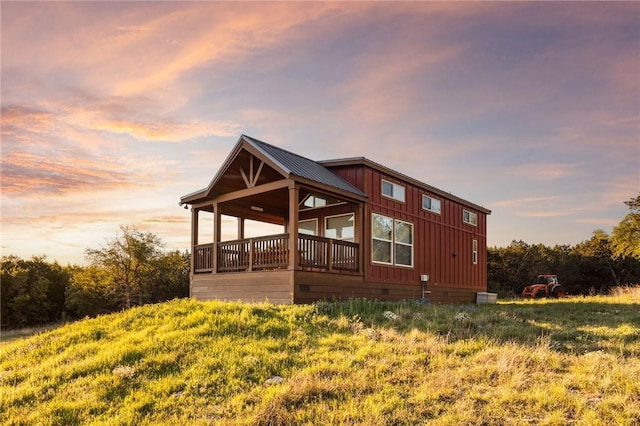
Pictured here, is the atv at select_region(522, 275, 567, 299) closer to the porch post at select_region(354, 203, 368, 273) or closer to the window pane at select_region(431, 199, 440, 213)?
the window pane at select_region(431, 199, 440, 213)

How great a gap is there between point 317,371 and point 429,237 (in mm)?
12232

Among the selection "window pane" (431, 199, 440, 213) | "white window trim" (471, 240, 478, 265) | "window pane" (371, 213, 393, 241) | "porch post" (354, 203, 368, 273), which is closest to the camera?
"porch post" (354, 203, 368, 273)

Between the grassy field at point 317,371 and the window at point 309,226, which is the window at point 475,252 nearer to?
the window at point 309,226

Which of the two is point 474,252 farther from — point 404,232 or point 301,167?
point 301,167

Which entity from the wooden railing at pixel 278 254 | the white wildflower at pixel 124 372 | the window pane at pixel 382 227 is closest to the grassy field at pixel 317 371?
the white wildflower at pixel 124 372

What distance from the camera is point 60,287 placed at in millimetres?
35031

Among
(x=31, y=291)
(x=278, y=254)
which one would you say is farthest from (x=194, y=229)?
(x=31, y=291)

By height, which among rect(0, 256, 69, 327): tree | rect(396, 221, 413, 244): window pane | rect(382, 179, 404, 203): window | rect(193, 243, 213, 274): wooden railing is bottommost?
rect(0, 256, 69, 327): tree

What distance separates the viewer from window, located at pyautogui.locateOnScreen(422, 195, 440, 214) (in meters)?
19.4

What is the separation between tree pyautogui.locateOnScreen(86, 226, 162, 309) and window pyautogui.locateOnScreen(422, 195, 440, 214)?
1987cm

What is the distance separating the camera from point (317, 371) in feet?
26.7

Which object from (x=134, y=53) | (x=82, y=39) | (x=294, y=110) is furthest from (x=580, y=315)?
(x=82, y=39)

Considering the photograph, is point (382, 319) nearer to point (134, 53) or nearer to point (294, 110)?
point (294, 110)

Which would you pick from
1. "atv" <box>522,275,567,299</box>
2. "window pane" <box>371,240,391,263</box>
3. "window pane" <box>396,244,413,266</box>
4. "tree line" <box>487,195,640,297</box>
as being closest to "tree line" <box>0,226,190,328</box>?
"window pane" <box>396,244,413,266</box>
